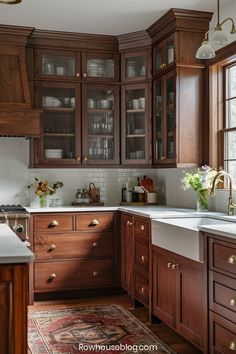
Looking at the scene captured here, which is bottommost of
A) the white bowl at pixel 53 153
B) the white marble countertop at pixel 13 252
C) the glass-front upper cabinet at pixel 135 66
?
the white marble countertop at pixel 13 252

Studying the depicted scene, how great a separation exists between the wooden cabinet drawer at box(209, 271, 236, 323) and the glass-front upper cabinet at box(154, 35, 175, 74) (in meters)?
2.28

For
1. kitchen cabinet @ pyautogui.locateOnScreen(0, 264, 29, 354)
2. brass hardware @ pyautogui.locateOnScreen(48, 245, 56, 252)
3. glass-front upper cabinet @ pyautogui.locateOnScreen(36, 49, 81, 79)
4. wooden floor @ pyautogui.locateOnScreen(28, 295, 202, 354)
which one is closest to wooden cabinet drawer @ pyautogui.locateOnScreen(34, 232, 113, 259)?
brass hardware @ pyautogui.locateOnScreen(48, 245, 56, 252)

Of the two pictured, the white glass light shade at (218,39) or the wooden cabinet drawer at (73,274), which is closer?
the white glass light shade at (218,39)

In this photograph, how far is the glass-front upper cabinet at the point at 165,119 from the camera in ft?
14.7

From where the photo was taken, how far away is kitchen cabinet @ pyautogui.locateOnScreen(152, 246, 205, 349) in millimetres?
3094

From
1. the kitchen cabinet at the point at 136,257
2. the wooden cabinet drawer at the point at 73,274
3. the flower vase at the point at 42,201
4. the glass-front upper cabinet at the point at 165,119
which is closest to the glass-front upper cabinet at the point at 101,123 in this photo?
the glass-front upper cabinet at the point at 165,119

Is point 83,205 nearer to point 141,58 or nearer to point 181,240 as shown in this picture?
point 141,58

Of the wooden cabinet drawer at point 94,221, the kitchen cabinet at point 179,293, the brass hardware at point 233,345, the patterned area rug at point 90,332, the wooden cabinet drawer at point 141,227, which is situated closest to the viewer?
the brass hardware at point 233,345

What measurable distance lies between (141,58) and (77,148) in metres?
1.17

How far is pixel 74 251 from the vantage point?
15.6 ft

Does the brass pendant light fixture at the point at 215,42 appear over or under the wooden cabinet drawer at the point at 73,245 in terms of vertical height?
over

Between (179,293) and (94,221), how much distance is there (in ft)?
5.30

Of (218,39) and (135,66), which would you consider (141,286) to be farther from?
(135,66)

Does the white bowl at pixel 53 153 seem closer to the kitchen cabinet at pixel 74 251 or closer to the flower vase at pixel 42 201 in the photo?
the flower vase at pixel 42 201
